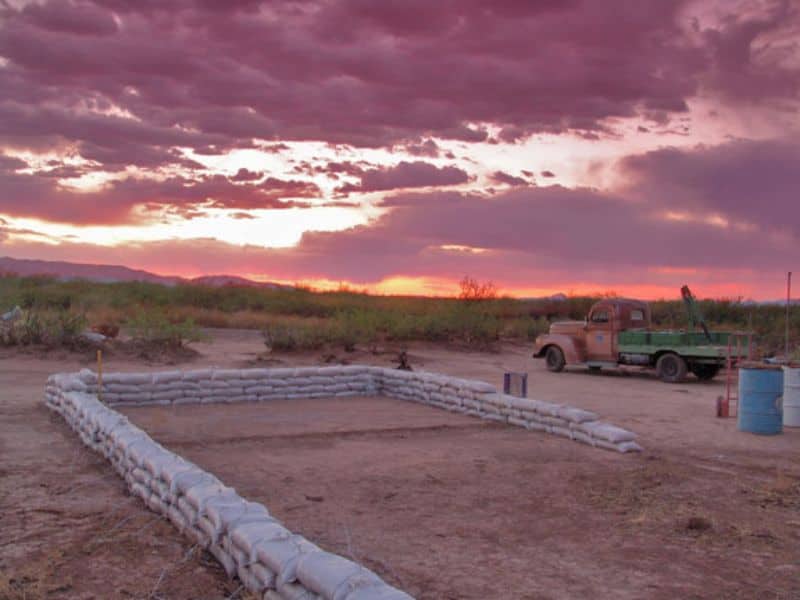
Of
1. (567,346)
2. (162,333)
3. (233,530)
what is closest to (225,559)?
(233,530)

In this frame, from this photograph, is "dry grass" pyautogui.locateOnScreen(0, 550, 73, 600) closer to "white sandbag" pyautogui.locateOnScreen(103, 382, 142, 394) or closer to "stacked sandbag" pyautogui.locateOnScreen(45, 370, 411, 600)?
"stacked sandbag" pyautogui.locateOnScreen(45, 370, 411, 600)

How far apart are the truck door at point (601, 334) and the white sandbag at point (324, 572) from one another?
52.1 feet

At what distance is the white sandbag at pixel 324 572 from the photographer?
4.30m

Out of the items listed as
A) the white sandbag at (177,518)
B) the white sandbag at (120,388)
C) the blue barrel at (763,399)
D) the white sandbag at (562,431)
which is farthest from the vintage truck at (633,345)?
the white sandbag at (177,518)

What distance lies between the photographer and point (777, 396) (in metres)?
11.6

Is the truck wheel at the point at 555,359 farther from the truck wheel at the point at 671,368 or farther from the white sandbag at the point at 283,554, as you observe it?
the white sandbag at the point at 283,554

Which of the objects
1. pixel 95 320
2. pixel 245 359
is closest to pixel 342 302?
pixel 95 320

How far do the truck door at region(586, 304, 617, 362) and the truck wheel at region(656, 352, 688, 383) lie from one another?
3.87 ft

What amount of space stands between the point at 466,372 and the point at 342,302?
28.7 metres

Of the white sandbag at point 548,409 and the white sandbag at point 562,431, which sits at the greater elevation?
the white sandbag at point 548,409

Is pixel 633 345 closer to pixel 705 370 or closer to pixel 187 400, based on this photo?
pixel 705 370

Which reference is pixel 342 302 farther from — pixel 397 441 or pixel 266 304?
pixel 397 441

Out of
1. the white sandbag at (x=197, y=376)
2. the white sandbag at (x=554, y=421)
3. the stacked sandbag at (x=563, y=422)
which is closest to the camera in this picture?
the stacked sandbag at (x=563, y=422)

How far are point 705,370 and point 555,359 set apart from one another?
3.67 m
